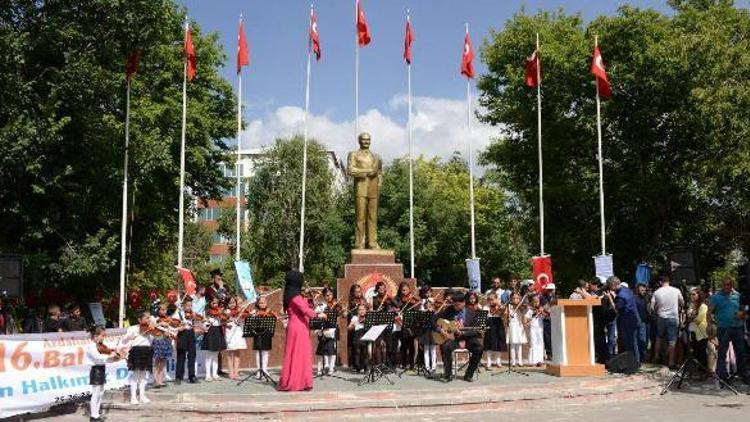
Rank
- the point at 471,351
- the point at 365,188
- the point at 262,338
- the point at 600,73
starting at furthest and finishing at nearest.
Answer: the point at 600,73 < the point at 365,188 < the point at 262,338 < the point at 471,351

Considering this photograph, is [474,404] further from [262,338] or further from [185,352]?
[185,352]

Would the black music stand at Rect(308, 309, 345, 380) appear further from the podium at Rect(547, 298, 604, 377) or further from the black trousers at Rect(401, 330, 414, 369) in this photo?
the podium at Rect(547, 298, 604, 377)

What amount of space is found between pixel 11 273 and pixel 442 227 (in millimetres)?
34127

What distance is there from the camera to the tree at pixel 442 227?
45.9 meters

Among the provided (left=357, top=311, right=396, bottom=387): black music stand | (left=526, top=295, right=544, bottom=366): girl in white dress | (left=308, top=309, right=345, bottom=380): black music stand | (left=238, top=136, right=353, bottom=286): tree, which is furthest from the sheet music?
(left=238, top=136, right=353, bottom=286): tree

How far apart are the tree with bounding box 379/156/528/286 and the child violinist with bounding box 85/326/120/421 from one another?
30.8 meters

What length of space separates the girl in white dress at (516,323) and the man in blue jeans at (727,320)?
13.1 feet

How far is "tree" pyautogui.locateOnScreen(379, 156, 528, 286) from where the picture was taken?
4591 centimetres

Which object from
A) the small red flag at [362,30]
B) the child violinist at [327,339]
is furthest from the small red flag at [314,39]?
the child violinist at [327,339]

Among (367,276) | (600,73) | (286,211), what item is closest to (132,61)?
(367,276)

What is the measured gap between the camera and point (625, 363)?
14.9m

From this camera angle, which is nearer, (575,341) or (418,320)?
(418,320)

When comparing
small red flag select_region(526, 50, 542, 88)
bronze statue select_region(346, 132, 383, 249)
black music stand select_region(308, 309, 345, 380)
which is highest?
small red flag select_region(526, 50, 542, 88)

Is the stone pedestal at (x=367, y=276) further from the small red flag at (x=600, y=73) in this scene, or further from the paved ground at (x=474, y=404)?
the small red flag at (x=600, y=73)
